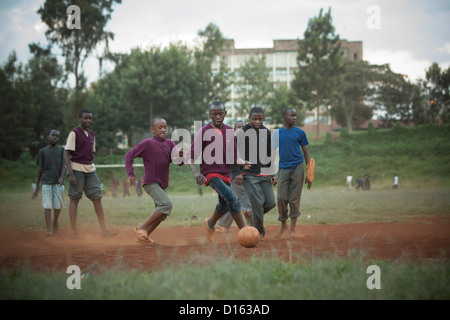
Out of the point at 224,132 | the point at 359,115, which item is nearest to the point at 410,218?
the point at 224,132

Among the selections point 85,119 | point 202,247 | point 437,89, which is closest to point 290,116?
point 202,247

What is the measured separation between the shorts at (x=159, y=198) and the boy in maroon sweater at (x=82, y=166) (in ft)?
5.56

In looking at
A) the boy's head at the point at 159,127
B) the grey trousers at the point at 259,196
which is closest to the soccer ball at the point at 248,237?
the grey trousers at the point at 259,196

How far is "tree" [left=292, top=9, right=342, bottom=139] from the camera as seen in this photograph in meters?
43.4

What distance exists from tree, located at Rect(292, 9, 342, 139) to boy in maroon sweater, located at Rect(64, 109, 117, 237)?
36.6m

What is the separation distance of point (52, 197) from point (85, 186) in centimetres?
124

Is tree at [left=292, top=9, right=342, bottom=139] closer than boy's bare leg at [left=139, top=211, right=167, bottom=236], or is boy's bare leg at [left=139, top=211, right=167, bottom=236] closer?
boy's bare leg at [left=139, top=211, right=167, bottom=236]

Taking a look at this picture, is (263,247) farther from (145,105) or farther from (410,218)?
(145,105)

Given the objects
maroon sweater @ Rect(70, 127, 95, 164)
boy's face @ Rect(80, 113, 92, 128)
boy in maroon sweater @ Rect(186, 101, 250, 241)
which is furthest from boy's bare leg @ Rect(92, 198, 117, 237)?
boy in maroon sweater @ Rect(186, 101, 250, 241)

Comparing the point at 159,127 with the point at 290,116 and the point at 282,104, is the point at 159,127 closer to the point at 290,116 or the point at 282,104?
the point at 290,116

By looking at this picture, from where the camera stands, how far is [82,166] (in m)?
8.52

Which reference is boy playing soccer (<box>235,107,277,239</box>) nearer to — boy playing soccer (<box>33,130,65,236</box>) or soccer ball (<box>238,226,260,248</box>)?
soccer ball (<box>238,226,260,248</box>)

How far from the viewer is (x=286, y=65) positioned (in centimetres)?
6862
